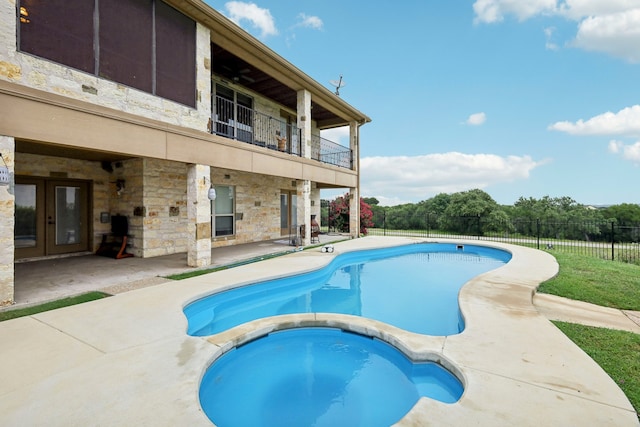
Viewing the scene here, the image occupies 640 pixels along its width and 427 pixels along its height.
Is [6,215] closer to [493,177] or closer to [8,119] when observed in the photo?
[8,119]

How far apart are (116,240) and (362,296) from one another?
8029 mm

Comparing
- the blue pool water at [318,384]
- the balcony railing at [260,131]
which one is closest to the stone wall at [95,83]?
the balcony railing at [260,131]

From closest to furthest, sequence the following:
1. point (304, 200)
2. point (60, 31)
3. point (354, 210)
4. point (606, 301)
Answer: point (60, 31)
point (606, 301)
point (304, 200)
point (354, 210)

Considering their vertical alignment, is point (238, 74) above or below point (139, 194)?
above

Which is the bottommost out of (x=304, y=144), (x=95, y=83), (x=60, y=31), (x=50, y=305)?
(x=50, y=305)

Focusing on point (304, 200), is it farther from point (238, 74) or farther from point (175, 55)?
Answer: point (175, 55)

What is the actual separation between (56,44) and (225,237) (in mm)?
7798

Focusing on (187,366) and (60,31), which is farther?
(60,31)

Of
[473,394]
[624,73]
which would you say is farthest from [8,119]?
[624,73]

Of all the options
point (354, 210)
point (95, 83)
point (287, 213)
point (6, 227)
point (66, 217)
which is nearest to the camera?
point (6, 227)

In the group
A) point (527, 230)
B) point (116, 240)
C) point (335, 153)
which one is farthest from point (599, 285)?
point (527, 230)

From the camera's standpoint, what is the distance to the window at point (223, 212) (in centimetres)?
1148

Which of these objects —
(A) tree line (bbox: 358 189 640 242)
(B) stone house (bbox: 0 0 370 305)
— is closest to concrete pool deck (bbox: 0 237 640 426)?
(B) stone house (bbox: 0 0 370 305)

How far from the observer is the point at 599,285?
6.59 meters
